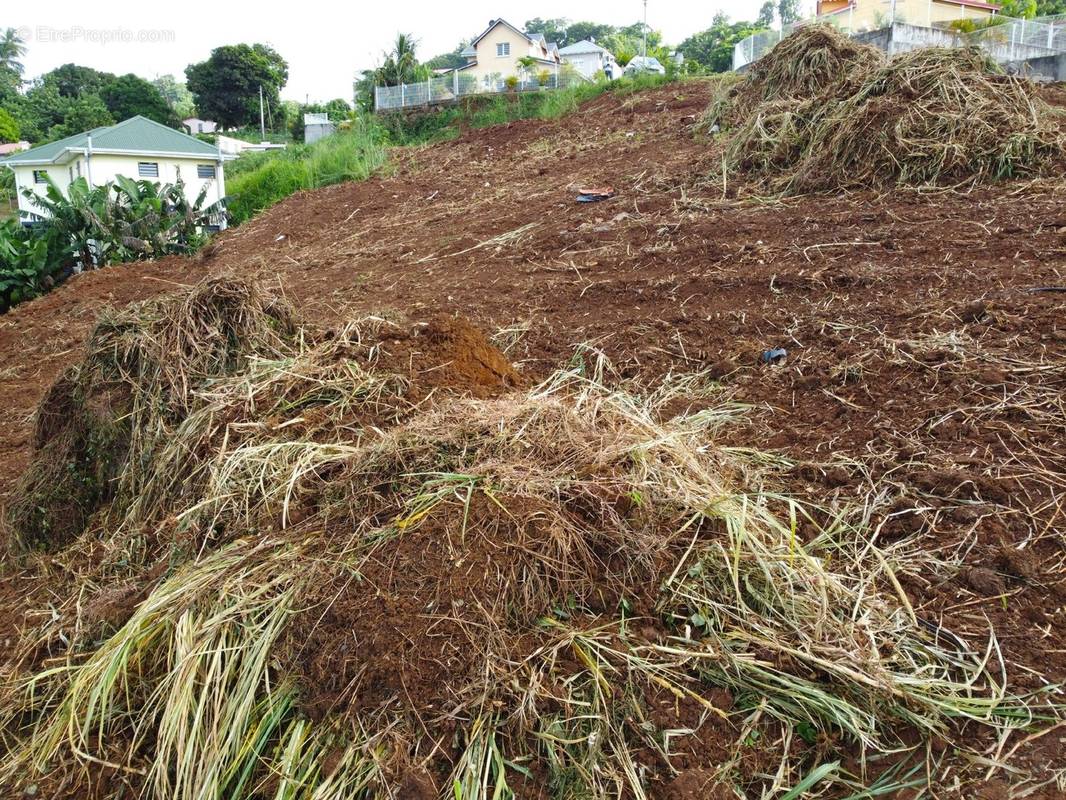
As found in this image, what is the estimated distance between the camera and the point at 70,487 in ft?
11.2

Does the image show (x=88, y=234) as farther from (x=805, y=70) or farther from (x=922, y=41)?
(x=922, y=41)

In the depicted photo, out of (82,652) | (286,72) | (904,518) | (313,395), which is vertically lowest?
(82,652)

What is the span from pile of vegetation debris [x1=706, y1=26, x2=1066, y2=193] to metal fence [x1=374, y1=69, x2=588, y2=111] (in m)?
11.3

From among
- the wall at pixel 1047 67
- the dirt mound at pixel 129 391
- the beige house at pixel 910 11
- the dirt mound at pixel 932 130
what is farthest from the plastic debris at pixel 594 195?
the beige house at pixel 910 11

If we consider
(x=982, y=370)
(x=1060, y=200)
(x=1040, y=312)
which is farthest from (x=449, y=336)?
(x=1060, y=200)

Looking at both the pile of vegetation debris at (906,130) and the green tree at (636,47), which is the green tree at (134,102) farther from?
the pile of vegetation debris at (906,130)

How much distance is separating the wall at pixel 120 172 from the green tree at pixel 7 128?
2045 cm

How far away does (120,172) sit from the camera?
26891 mm

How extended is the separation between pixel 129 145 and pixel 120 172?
1164mm

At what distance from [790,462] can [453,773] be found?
1658 millimetres

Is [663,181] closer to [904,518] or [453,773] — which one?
[904,518]

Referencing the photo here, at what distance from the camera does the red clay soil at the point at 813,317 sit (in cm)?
241

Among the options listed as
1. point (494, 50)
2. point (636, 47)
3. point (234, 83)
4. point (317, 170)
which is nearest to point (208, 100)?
point (234, 83)

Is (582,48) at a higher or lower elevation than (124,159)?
higher
